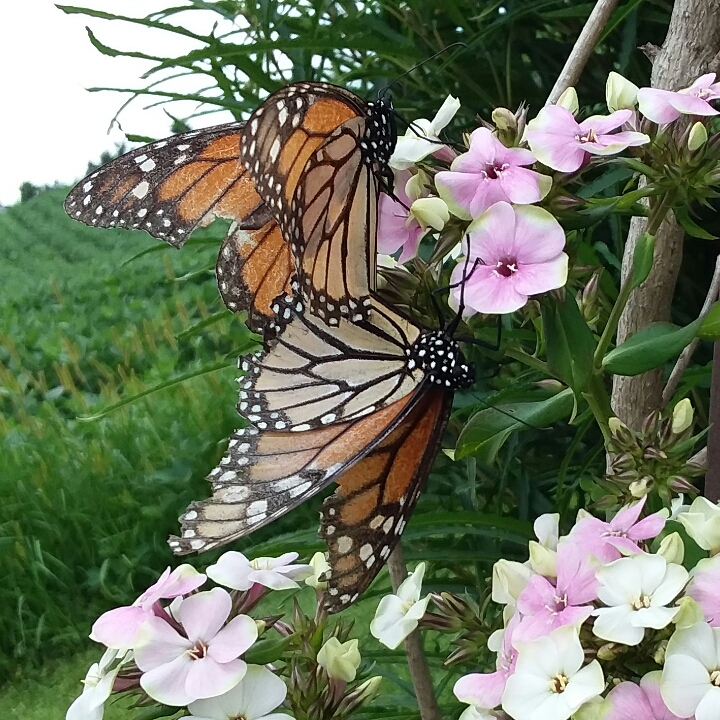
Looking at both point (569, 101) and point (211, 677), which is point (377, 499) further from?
point (569, 101)

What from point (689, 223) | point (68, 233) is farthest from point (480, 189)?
point (68, 233)

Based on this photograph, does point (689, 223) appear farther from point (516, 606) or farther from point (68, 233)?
point (68, 233)

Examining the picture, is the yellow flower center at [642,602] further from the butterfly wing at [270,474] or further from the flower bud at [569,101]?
the flower bud at [569,101]

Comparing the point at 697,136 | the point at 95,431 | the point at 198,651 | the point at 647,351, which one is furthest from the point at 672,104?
the point at 95,431

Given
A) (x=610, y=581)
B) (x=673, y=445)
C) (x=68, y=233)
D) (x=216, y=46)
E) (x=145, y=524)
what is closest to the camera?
(x=610, y=581)

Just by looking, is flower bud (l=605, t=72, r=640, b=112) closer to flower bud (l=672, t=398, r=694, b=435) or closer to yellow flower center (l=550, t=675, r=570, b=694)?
flower bud (l=672, t=398, r=694, b=435)

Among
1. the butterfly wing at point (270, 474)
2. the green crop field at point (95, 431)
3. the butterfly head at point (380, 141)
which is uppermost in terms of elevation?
the butterfly head at point (380, 141)

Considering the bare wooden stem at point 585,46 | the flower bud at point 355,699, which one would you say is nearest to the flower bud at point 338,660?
the flower bud at point 355,699
